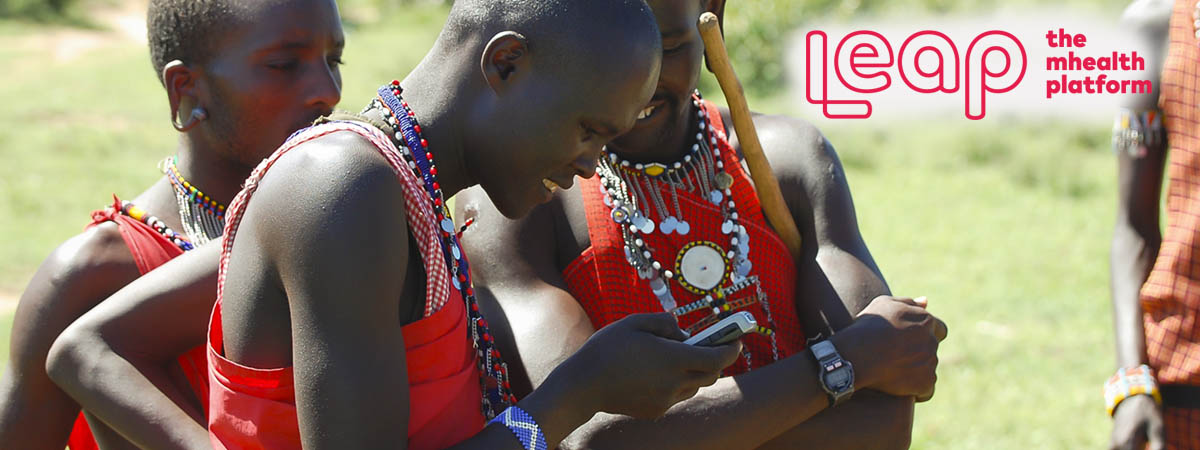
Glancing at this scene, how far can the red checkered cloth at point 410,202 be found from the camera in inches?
75.7

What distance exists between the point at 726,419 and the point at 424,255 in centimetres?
71

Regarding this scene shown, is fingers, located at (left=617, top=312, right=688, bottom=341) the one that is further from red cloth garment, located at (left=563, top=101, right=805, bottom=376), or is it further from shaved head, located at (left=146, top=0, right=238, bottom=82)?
shaved head, located at (left=146, top=0, right=238, bottom=82)

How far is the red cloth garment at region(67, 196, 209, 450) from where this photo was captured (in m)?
2.45

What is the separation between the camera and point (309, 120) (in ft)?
8.61

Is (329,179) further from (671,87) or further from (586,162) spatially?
(671,87)

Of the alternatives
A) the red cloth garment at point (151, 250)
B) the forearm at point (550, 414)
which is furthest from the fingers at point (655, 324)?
the red cloth garment at point (151, 250)

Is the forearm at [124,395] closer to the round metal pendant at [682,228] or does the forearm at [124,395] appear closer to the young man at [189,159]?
the young man at [189,159]

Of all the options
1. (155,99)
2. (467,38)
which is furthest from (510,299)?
(155,99)

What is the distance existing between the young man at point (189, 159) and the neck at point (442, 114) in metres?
0.57

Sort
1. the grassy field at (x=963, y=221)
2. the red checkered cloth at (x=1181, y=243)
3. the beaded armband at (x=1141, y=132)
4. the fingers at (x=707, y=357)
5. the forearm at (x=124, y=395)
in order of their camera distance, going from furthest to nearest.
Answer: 1. the grassy field at (x=963, y=221)
2. the beaded armband at (x=1141, y=132)
3. the red checkered cloth at (x=1181, y=243)
4. the forearm at (x=124, y=395)
5. the fingers at (x=707, y=357)

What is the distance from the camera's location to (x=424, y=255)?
76.9 inches

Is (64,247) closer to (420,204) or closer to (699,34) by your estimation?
(420,204)

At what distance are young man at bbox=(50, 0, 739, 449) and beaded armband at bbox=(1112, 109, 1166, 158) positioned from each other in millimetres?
1789

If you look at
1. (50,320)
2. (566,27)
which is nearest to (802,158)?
(566,27)
